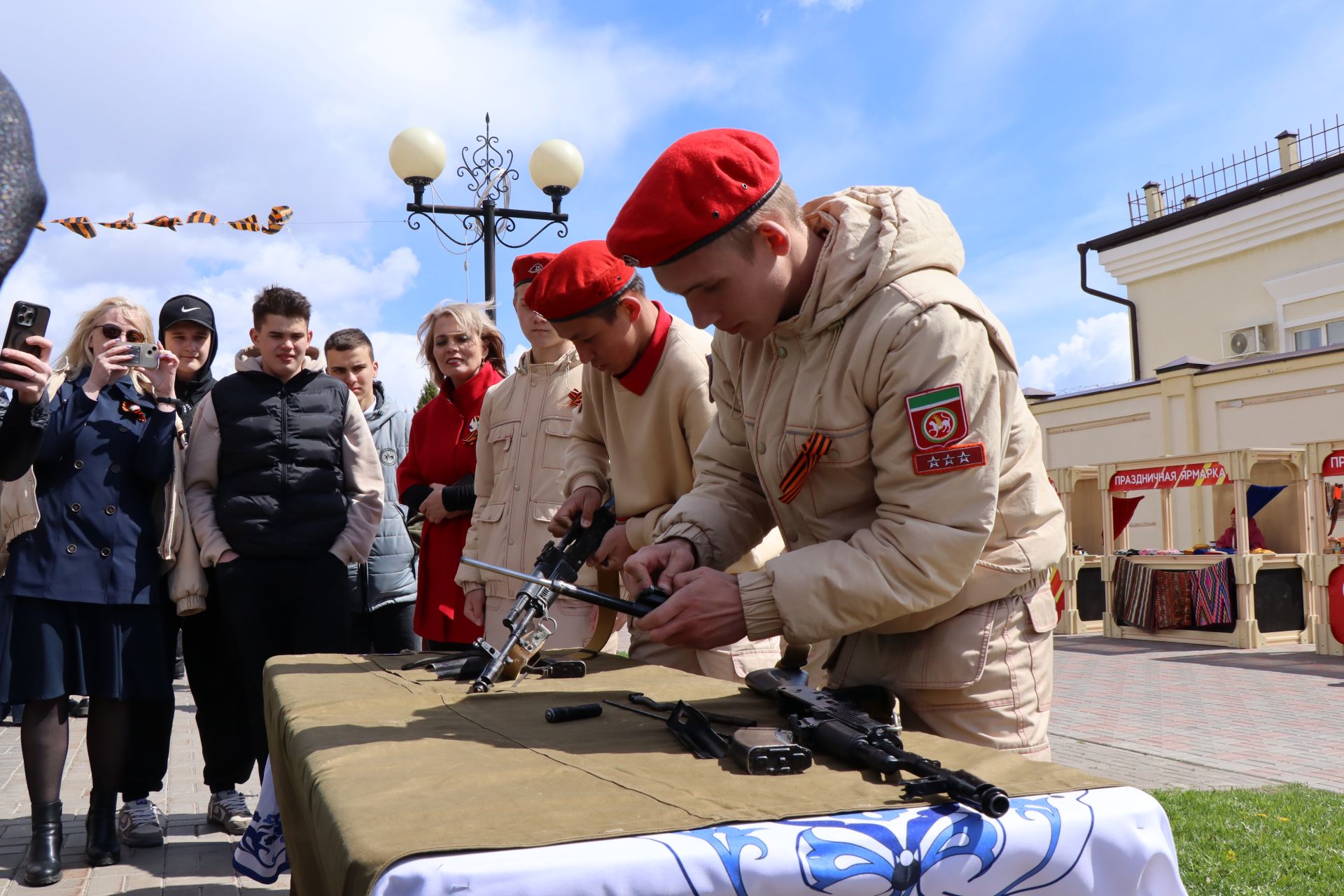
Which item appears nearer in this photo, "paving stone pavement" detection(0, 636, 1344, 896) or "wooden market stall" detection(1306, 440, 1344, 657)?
"paving stone pavement" detection(0, 636, 1344, 896)

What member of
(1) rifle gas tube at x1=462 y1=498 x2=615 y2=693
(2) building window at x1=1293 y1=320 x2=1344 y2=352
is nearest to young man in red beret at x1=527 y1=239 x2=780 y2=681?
(1) rifle gas tube at x1=462 y1=498 x2=615 y2=693

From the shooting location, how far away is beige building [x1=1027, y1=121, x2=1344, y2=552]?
1605 centimetres

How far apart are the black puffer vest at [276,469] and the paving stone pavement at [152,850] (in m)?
1.14

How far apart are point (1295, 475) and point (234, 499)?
11282 millimetres

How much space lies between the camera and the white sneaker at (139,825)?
429 centimetres

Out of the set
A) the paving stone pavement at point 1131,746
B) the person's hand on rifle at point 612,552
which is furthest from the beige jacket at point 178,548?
the person's hand on rifle at point 612,552

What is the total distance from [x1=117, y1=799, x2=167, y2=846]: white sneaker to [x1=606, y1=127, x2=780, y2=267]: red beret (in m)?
3.50

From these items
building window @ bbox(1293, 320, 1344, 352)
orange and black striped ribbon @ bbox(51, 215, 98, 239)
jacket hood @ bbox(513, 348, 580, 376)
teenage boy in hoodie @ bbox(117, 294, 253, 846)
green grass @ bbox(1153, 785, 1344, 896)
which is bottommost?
green grass @ bbox(1153, 785, 1344, 896)

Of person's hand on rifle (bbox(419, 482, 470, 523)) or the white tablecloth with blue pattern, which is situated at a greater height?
person's hand on rifle (bbox(419, 482, 470, 523))

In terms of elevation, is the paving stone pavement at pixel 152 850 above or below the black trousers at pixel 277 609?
below

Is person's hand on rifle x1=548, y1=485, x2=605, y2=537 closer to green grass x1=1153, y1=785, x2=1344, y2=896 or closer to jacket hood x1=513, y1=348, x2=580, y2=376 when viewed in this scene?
jacket hood x1=513, y1=348, x2=580, y2=376

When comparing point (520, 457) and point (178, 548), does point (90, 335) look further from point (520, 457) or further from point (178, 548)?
point (520, 457)

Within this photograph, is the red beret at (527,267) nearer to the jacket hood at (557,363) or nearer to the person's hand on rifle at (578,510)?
the jacket hood at (557,363)

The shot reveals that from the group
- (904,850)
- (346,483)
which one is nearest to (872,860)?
(904,850)
